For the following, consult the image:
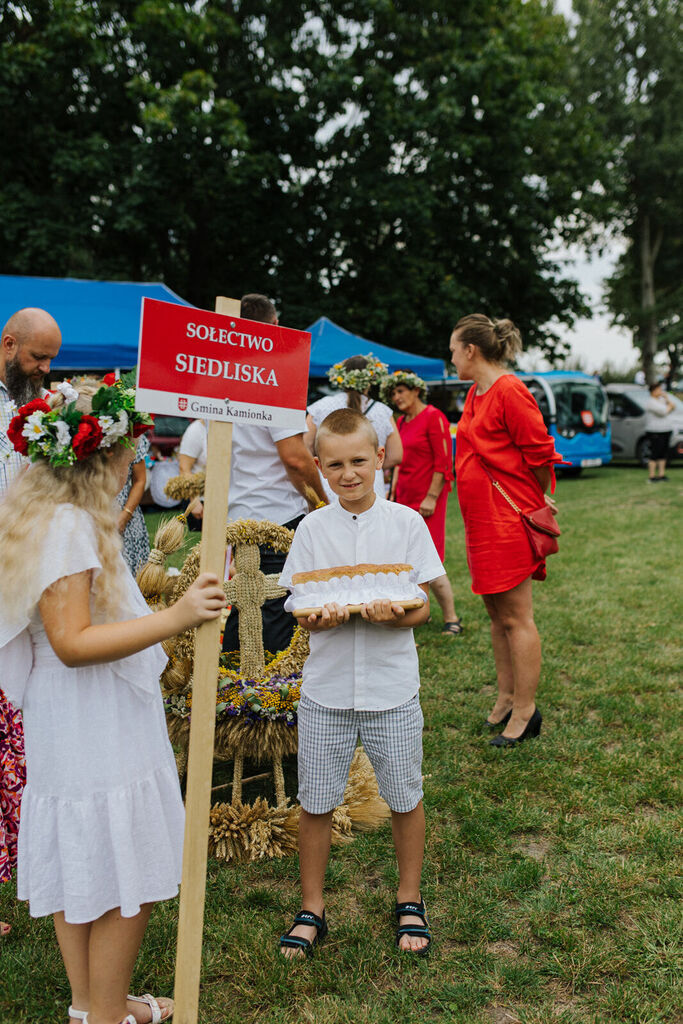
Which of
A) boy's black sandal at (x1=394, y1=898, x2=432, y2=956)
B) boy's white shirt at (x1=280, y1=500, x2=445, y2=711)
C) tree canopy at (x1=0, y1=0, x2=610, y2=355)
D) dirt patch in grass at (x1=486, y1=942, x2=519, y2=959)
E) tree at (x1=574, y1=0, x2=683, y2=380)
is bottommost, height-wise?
dirt patch in grass at (x1=486, y1=942, x2=519, y2=959)

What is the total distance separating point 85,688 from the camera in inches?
70.4

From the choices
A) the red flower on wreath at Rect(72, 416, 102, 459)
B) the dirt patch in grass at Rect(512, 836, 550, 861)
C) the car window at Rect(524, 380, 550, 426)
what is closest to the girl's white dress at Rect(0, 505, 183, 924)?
the red flower on wreath at Rect(72, 416, 102, 459)

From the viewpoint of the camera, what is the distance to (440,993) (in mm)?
2227

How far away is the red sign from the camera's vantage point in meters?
1.83

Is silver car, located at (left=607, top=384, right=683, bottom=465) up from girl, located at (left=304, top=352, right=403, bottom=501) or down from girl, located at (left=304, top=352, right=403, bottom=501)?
up

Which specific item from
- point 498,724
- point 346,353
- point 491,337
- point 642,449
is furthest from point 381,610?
point 642,449

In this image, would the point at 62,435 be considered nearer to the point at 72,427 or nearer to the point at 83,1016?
the point at 72,427

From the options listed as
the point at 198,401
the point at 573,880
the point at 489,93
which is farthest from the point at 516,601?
the point at 489,93

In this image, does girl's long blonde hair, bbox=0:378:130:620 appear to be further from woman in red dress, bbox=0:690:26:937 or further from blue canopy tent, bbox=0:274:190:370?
blue canopy tent, bbox=0:274:190:370

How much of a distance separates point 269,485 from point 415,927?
178 cm

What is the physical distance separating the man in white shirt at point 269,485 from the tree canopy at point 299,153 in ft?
37.0

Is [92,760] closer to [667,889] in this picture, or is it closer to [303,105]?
[667,889]

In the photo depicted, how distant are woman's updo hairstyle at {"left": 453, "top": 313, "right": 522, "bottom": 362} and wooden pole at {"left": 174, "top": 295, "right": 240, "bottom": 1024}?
215 cm

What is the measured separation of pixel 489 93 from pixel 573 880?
16547 millimetres
